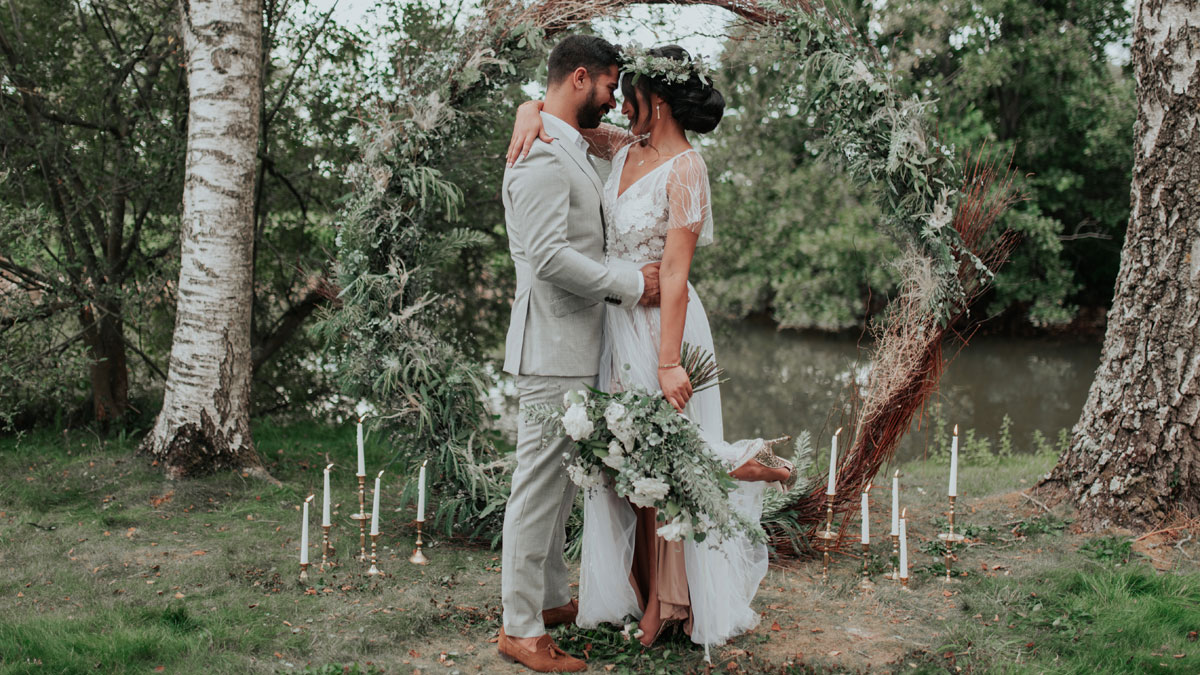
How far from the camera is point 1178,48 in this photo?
14.0 ft

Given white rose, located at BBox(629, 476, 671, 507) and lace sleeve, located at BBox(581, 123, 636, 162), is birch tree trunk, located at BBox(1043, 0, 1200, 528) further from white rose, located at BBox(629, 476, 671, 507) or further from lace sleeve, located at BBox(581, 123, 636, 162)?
white rose, located at BBox(629, 476, 671, 507)

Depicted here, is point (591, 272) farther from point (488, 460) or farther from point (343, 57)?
point (343, 57)

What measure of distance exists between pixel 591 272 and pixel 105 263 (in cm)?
468

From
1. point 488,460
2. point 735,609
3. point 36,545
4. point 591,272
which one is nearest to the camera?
point 591,272

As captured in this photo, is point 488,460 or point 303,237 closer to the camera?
point 488,460

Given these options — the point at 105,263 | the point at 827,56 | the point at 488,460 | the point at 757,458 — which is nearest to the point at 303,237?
the point at 105,263

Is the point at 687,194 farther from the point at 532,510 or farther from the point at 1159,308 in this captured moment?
the point at 1159,308

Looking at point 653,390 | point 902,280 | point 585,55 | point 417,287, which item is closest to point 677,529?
point 653,390

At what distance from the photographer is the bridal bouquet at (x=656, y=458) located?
9.32 feet

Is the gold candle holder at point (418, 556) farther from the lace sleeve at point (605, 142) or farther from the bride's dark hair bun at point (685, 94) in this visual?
the bride's dark hair bun at point (685, 94)

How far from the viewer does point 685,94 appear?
10.3 feet

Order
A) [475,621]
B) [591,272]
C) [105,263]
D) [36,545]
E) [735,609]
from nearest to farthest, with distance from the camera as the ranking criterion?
1. [591,272]
2. [735,609]
3. [475,621]
4. [36,545]
5. [105,263]

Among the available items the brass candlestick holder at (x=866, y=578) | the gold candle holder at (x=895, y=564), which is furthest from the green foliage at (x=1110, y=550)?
the brass candlestick holder at (x=866, y=578)

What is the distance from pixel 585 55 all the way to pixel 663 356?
1062mm
